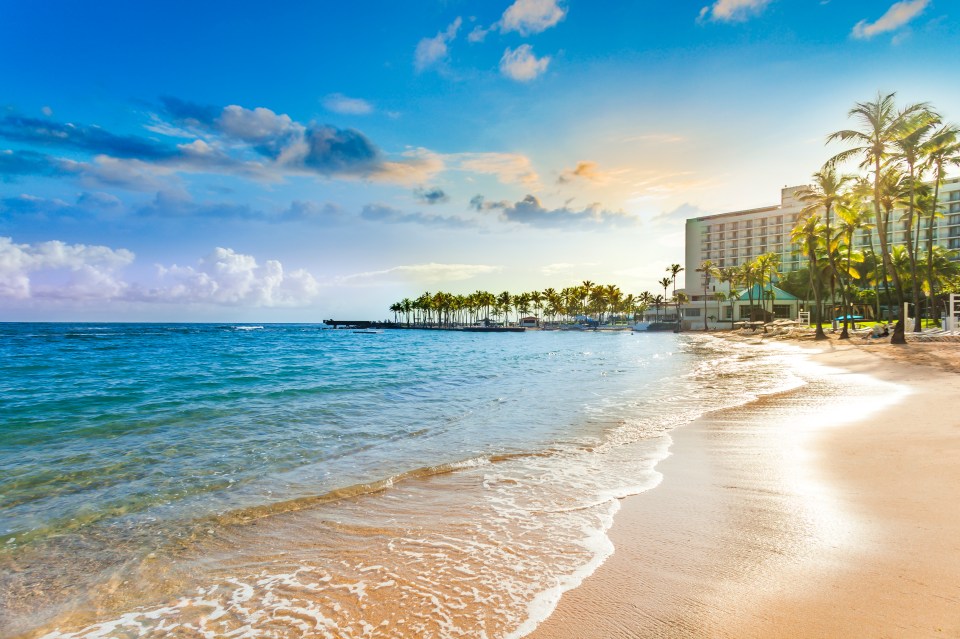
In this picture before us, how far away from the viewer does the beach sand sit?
3098mm

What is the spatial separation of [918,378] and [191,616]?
19882 mm

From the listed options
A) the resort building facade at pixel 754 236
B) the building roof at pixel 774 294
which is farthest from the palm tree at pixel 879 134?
the resort building facade at pixel 754 236

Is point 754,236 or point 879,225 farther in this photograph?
point 754,236

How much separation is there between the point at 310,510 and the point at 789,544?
16.3 feet

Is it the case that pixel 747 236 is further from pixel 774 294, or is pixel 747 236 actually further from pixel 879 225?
pixel 879 225

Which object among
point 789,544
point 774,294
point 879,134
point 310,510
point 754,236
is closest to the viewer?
point 789,544

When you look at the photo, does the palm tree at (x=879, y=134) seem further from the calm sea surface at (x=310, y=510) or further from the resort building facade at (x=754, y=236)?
the resort building facade at (x=754, y=236)

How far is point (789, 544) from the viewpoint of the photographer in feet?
13.7

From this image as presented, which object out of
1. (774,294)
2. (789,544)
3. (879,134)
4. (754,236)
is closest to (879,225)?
(879,134)

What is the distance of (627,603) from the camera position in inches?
133

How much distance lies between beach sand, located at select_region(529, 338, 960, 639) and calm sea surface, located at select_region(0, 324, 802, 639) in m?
0.41

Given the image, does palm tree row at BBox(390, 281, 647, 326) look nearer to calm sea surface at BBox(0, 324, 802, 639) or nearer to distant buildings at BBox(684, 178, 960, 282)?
distant buildings at BBox(684, 178, 960, 282)

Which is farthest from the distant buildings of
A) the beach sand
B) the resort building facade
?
the beach sand

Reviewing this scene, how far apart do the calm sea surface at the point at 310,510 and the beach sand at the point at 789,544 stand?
16.3 inches
